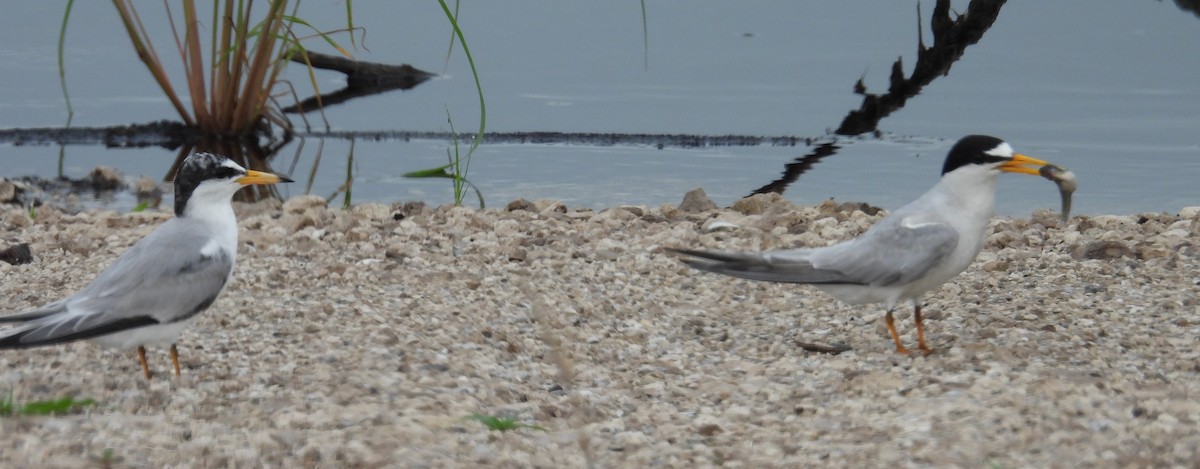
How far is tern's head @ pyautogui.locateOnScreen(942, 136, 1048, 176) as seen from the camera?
3.89 metres

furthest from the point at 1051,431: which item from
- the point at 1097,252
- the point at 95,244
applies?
the point at 95,244

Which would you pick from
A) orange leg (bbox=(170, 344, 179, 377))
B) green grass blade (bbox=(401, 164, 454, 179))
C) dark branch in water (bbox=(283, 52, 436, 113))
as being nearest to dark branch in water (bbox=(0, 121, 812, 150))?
dark branch in water (bbox=(283, 52, 436, 113))

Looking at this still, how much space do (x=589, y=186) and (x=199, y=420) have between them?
3.87m

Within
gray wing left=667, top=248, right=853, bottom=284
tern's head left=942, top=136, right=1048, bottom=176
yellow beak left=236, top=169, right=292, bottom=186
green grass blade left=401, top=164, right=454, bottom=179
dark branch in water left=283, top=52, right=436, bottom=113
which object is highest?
dark branch in water left=283, top=52, right=436, bottom=113

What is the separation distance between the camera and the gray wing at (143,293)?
10.5 ft

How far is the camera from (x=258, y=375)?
3457 mm

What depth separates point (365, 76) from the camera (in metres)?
8.58

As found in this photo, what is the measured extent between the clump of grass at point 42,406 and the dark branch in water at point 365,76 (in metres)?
5.47

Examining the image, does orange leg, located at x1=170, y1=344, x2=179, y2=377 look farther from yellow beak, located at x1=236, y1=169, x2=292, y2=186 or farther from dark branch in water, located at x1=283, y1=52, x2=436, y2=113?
dark branch in water, located at x1=283, y1=52, x2=436, y2=113

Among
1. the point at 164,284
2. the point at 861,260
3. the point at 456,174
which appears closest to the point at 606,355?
the point at 861,260

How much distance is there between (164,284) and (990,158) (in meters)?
2.25

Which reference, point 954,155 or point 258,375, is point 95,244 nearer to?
point 258,375

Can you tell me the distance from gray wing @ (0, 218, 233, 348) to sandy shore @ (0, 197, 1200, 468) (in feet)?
0.53

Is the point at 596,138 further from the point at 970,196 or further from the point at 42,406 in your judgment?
the point at 42,406
